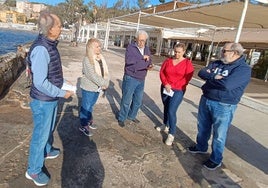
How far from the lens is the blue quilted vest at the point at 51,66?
2479mm

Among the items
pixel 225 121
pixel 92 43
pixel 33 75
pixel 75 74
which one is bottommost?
pixel 75 74

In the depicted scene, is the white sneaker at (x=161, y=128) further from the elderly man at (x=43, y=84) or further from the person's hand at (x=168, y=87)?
the elderly man at (x=43, y=84)

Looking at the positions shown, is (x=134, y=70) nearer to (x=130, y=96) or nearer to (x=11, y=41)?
(x=130, y=96)

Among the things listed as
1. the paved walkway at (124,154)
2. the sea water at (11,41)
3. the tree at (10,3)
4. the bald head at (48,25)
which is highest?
the tree at (10,3)

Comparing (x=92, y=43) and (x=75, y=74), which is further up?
(x=92, y=43)

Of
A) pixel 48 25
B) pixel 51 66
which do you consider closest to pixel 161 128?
pixel 51 66

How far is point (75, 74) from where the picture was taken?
9.76 metres

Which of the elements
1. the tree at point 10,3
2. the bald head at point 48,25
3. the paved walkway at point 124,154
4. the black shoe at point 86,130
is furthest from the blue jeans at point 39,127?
the tree at point 10,3

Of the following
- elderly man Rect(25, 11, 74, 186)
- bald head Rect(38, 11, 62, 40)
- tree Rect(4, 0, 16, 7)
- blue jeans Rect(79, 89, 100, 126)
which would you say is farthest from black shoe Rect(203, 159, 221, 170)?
tree Rect(4, 0, 16, 7)

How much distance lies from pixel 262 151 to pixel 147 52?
8.74 ft

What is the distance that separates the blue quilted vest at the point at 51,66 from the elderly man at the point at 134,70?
2052 millimetres

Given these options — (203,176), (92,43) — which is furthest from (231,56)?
(92,43)

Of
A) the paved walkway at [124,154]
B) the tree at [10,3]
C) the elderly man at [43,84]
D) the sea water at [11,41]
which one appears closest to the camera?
the elderly man at [43,84]

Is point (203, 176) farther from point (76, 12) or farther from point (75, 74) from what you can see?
point (76, 12)
